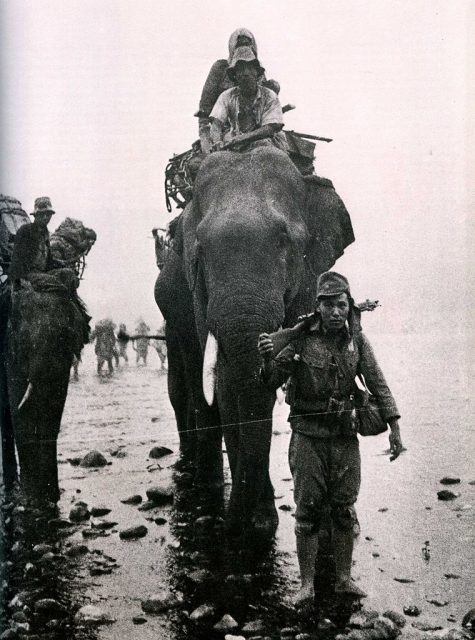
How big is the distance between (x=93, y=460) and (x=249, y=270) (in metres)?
3.41

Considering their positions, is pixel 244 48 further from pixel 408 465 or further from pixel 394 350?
pixel 408 465

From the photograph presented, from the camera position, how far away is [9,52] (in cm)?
518

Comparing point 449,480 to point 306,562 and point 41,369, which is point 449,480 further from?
point 41,369

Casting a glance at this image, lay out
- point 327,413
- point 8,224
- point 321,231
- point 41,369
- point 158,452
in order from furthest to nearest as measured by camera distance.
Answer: point 158,452, point 8,224, point 41,369, point 321,231, point 327,413

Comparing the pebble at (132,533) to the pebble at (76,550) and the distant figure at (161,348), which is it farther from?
the distant figure at (161,348)

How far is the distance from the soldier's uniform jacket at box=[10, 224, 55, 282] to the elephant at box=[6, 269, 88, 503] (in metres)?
0.12

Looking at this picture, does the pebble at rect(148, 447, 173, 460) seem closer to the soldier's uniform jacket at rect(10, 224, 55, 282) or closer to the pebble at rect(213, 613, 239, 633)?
the soldier's uniform jacket at rect(10, 224, 55, 282)

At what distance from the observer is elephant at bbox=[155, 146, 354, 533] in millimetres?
4586

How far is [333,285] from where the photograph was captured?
3.95 meters

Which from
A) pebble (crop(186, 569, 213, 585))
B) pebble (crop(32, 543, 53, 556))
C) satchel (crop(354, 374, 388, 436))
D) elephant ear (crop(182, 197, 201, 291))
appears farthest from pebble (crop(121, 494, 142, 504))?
satchel (crop(354, 374, 388, 436))

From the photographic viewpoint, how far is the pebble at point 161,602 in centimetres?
416

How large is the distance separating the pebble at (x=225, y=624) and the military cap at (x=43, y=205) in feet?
10.9

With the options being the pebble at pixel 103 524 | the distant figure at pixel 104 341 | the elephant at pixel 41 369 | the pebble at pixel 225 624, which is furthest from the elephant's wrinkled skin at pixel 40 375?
the pebble at pixel 225 624

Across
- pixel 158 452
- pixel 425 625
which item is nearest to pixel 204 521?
pixel 425 625
